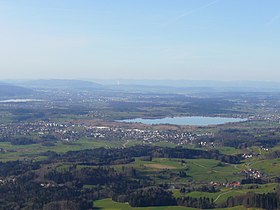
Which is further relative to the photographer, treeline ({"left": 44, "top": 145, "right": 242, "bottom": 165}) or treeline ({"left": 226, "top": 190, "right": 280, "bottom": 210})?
treeline ({"left": 44, "top": 145, "right": 242, "bottom": 165})

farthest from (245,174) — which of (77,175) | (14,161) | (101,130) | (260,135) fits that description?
(101,130)

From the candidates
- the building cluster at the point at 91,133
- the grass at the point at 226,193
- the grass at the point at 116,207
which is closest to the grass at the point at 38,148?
the building cluster at the point at 91,133

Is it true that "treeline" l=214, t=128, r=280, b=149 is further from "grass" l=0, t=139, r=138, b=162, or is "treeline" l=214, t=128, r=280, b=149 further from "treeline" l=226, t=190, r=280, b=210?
"treeline" l=226, t=190, r=280, b=210

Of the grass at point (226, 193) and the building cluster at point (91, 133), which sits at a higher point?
the grass at point (226, 193)

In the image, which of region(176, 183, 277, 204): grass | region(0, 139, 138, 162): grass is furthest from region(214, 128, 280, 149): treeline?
region(176, 183, 277, 204): grass

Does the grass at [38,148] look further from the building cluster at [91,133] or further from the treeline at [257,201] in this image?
the treeline at [257,201]

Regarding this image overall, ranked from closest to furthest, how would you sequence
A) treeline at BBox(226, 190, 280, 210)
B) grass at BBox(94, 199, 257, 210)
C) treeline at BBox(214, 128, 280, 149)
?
treeline at BBox(226, 190, 280, 210) < grass at BBox(94, 199, 257, 210) < treeline at BBox(214, 128, 280, 149)

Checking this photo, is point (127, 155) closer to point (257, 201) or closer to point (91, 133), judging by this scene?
point (91, 133)

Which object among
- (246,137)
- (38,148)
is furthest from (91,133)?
(246,137)

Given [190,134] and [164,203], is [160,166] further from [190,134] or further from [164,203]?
[190,134]

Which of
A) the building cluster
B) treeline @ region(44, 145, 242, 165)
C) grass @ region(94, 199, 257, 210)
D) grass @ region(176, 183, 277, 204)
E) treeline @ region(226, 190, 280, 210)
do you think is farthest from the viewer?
the building cluster

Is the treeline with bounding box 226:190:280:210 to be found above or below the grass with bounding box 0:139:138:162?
above
